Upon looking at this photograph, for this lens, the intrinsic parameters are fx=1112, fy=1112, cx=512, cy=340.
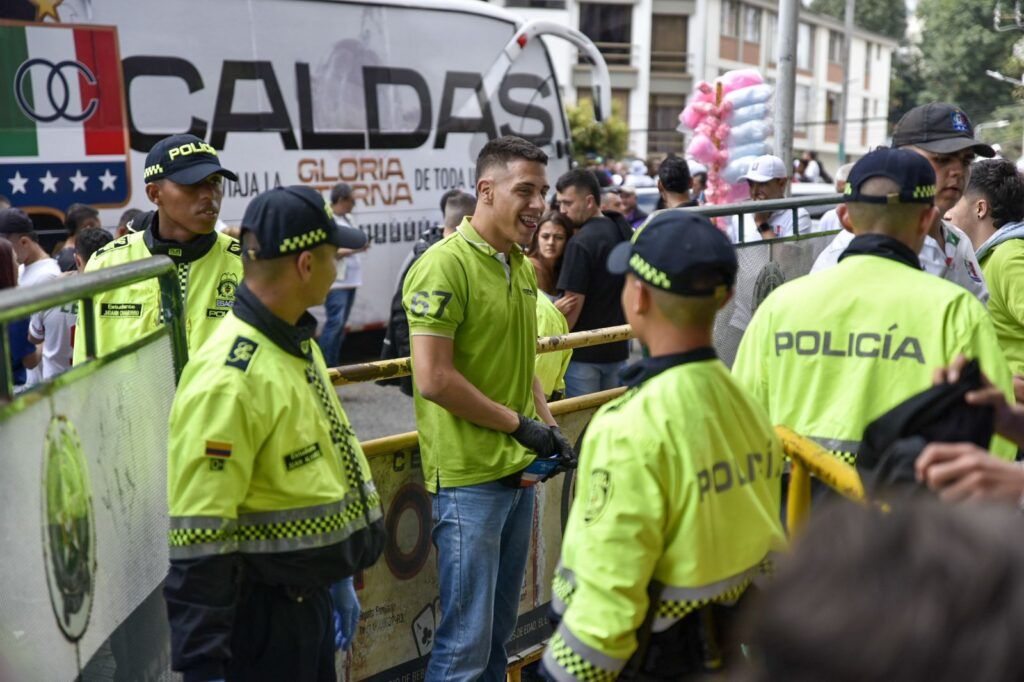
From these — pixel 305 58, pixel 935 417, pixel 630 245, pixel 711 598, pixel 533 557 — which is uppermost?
pixel 305 58

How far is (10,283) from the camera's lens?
15.1ft

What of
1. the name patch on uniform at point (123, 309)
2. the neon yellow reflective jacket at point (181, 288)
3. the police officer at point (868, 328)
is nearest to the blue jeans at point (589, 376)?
the neon yellow reflective jacket at point (181, 288)

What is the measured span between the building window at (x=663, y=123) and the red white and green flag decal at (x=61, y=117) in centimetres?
4515

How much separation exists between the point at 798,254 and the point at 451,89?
7.76 metres

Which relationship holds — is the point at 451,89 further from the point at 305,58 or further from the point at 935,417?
the point at 935,417

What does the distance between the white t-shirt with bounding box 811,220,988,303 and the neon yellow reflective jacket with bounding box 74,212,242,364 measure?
2320mm

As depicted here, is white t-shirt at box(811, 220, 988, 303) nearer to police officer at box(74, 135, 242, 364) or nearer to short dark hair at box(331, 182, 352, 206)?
police officer at box(74, 135, 242, 364)

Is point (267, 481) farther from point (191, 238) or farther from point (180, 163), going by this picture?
point (180, 163)

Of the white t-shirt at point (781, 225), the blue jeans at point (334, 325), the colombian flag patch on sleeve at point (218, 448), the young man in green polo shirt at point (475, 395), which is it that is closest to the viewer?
the colombian flag patch on sleeve at point (218, 448)

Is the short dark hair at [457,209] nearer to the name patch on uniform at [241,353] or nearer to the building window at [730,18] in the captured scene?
the name patch on uniform at [241,353]

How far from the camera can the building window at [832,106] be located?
65562 millimetres

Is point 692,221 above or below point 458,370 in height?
above

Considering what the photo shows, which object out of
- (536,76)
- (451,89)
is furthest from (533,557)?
(536,76)

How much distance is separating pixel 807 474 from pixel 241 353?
1.53m
